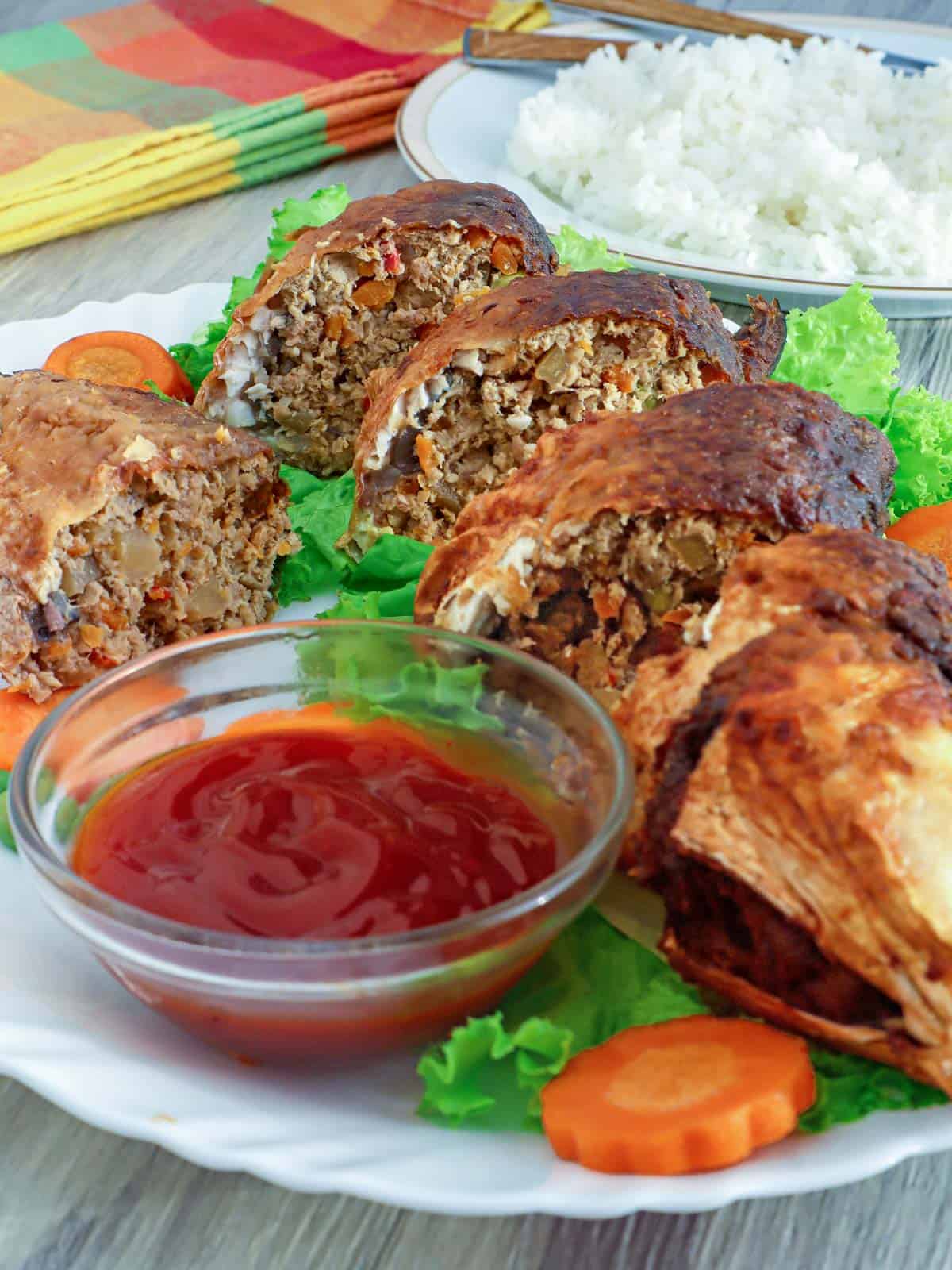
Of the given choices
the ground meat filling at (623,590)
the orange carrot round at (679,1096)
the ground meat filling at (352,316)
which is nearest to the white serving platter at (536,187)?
the ground meat filling at (352,316)

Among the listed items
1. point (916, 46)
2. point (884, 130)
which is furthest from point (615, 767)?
point (916, 46)

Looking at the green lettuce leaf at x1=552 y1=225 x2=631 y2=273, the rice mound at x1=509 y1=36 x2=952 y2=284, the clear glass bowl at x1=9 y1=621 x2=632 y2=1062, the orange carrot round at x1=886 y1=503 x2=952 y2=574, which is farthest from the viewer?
the rice mound at x1=509 y1=36 x2=952 y2=284

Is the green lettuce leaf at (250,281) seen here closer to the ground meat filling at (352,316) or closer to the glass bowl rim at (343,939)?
the ground meat filling at (352,316)

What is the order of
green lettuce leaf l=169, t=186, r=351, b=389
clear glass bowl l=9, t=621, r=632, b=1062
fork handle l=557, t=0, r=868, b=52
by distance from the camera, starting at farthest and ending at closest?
fork handle l=557, t=0, r=868, b=52, green lettuce leaf l=169, t=186, r=351, b=389, clear glass bowl l=9, t=621, r=632, b=1062

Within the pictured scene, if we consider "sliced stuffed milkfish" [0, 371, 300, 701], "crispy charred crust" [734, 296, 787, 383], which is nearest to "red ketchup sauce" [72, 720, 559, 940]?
"sliced stuffed milkfish" [0, 371, 300, 701]

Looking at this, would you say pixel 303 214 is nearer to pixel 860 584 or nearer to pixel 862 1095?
pixel 860 584

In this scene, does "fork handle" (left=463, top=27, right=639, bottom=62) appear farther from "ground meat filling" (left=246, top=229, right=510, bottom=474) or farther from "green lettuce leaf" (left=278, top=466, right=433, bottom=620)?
"green lettuce leaf" (left=278, top=466, right=433, bottom=620)

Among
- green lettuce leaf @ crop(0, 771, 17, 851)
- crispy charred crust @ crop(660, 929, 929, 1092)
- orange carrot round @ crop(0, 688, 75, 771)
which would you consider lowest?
orange carrot round @ crop(0, 688, 75, 771)
